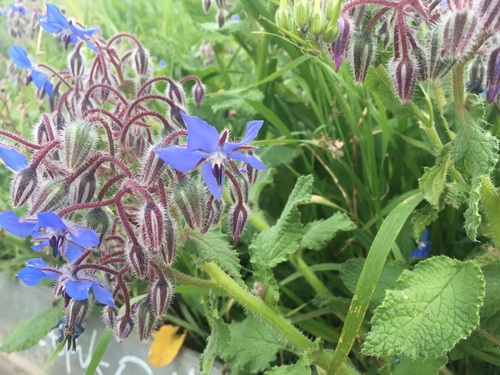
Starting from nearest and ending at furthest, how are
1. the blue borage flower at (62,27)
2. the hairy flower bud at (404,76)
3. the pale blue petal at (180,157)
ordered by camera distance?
the pale blue petal at (180,157), the hairy flower bud at (404,76), the blue borage flower at (62,27)

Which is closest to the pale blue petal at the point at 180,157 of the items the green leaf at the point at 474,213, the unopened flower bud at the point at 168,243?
the unopened flower bud at the point at 168,243

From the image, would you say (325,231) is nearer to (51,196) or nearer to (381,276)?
(381,276)

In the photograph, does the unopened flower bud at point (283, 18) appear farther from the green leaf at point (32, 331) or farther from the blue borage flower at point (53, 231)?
the green leaf at point (32, 331)

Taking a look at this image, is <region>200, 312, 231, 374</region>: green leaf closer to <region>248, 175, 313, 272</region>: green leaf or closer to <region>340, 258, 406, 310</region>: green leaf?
<region>248, 175, 313, 272</region>: green leaf

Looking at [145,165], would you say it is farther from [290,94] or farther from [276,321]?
[290,94]

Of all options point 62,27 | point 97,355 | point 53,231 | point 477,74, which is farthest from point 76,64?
point 477,74

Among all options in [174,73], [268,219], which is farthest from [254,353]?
[174,73]
